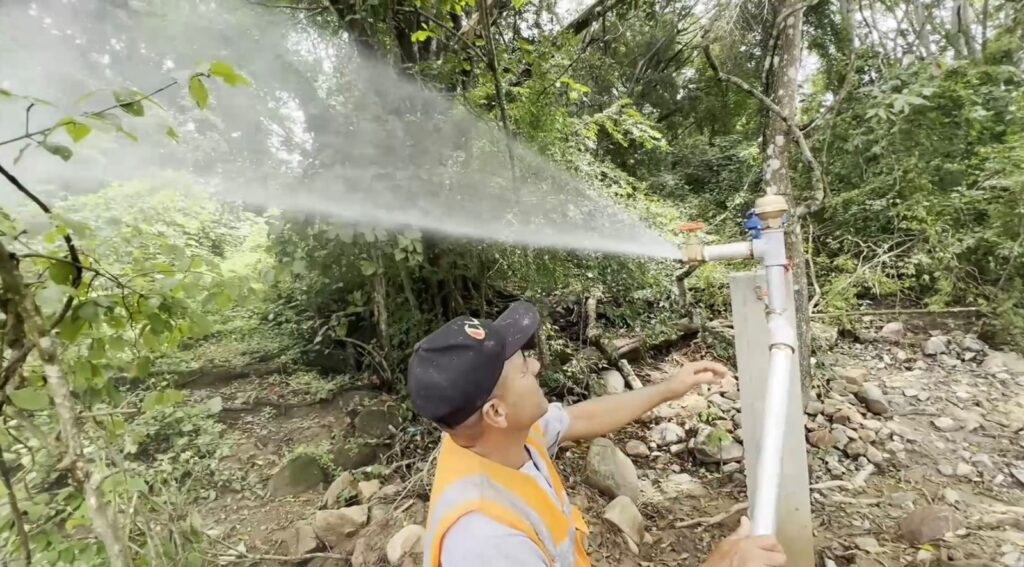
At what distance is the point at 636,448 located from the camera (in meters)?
3.50

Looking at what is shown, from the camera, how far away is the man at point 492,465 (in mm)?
1059

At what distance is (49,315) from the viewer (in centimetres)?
140

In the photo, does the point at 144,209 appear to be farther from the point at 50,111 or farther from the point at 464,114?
the point at 464,114

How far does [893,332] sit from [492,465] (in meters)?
5.23

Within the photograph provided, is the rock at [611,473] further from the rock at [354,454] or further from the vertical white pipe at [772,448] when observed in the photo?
the vertical white pipe at [772,448]

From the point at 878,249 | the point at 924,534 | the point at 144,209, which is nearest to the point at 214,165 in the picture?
the point at 144,209

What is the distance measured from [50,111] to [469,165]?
297 centimetres

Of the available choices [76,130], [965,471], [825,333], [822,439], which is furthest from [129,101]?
[825,333]

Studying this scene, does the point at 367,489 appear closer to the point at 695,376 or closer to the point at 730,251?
the point at 695,376

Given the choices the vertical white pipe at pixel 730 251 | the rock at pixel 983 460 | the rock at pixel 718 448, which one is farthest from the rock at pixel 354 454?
the rock at pixel 983 460

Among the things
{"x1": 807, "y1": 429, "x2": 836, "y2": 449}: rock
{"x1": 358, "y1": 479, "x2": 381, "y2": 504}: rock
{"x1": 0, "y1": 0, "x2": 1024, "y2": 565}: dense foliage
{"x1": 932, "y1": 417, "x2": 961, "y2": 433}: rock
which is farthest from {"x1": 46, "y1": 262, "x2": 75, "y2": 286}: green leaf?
{"x1": 932, "y1": 417, "x2": 961, "y2": 433}: rock

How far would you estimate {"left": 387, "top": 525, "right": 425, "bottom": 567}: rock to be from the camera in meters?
2.56

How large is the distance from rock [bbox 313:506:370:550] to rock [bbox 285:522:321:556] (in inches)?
1.5

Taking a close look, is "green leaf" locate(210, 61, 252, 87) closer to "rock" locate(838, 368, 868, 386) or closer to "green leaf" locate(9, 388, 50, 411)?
"green leaf" locate(9, 388, 50, 411)
